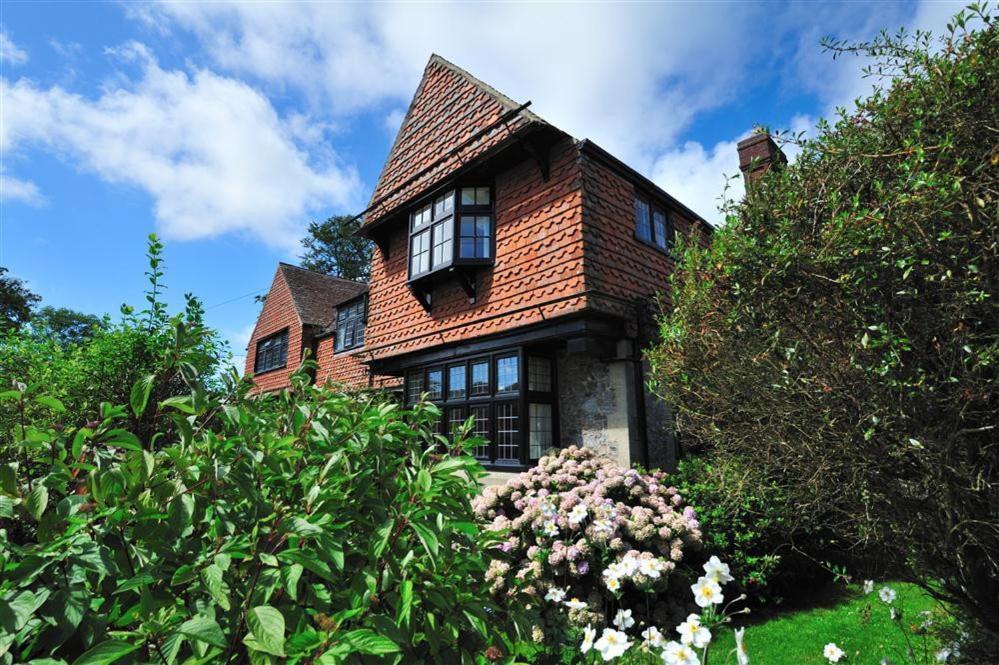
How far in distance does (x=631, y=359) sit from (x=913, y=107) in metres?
5.33

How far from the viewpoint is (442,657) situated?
1635 millimetres

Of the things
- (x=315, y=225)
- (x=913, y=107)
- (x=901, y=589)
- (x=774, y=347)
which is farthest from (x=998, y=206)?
(x=315, y=225)

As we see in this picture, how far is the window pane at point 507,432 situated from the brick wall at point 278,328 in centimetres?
1261

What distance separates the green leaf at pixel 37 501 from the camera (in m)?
1.28

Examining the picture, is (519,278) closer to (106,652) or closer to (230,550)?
(230,550)

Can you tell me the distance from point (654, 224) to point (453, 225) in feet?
14.6

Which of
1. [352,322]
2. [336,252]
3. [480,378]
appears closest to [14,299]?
[336,252]

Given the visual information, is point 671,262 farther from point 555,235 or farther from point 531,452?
point 531,452

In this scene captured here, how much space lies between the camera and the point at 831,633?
464 cm

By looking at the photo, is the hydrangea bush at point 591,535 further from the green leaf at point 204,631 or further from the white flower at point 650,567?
the green leaf at point 204,631

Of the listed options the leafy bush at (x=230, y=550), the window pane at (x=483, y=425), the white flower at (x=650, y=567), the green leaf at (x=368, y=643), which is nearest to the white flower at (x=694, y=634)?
the white flower at (x=650, y=567)

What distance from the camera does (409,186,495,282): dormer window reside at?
973cm

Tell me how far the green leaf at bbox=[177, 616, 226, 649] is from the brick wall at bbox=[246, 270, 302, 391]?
19.1 metres

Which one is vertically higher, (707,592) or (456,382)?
(456,382)
